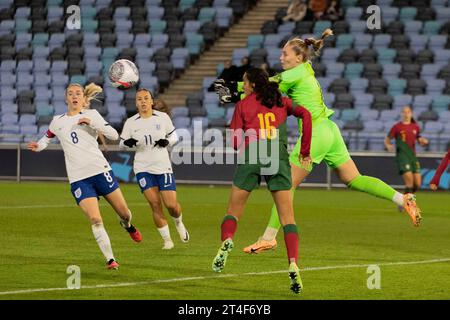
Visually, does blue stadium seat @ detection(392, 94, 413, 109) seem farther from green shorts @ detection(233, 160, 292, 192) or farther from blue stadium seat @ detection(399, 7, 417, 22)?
green shorts @ detection(233, 160, 292, 192)

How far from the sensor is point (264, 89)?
1091cm

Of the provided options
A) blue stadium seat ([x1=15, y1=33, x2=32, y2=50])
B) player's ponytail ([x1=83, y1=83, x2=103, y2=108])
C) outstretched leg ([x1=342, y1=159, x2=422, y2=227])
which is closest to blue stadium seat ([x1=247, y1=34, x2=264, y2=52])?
blue stadium seat ([x1=15, y1=33, x2=32, y2=50])

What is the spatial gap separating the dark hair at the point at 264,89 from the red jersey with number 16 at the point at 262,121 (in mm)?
52

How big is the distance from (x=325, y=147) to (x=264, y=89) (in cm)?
273

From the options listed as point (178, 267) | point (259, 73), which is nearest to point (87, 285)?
point (178, 267)

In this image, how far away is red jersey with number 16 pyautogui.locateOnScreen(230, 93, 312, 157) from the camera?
35.7 ft

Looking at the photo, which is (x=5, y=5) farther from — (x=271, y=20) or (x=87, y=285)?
(x=87, y=285)

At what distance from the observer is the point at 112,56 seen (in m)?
36.2

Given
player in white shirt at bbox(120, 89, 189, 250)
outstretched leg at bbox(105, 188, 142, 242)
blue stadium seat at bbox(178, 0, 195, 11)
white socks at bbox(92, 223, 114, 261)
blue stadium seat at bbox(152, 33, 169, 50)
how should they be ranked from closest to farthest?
white socks at bbox(92, 223, 114, 261) < outstretched leg at bbox(105, 188, 142, 242) < player in white shirt at bbox(120, 89, 189, 250) < blue stadium seat at bbox(152, 33, 169, 50) < blue stadium seat at bbox(178, 0, 195, 11)
